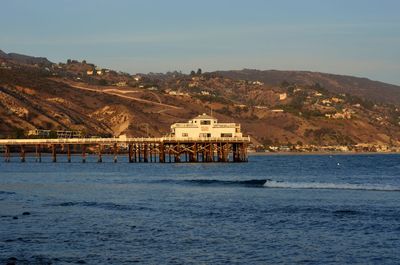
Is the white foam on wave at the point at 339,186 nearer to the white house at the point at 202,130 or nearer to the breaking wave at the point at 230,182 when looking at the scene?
the breaking wave at the point at 230,182

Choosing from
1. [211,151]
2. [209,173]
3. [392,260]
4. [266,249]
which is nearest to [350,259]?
[392,260]

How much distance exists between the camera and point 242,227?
42.3 m

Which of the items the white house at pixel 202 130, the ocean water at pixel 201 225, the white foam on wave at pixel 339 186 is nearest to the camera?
the ocean water at pixel 201 225

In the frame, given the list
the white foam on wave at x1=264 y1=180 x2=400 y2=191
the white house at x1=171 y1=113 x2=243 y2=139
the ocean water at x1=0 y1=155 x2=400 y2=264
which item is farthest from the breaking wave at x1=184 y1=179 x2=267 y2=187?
the white house at x1=171 y1=113 x2=243 y2=139

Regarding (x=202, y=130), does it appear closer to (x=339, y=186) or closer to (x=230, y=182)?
(x=230, y=182)

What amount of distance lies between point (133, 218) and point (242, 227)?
7047 mm

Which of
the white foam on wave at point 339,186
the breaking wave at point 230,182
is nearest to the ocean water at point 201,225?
the white foam on wave at point 339,186

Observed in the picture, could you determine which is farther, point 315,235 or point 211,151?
point 211,151

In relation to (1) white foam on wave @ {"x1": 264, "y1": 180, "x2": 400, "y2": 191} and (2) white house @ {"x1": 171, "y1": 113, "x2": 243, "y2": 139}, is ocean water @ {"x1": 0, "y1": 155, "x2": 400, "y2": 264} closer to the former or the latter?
(1) white foam on wave @ {"x1": 264, "y1": 180, "x2": 400, "y2": 191}

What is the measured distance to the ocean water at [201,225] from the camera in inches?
1346

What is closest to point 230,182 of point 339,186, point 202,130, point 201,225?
point 339,186

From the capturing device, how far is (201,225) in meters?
43.2

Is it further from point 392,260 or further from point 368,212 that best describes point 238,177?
point 392,260

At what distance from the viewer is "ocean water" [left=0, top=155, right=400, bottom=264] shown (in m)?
34.2
